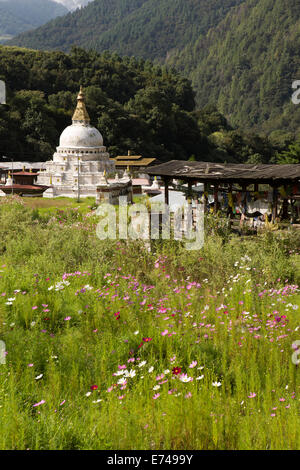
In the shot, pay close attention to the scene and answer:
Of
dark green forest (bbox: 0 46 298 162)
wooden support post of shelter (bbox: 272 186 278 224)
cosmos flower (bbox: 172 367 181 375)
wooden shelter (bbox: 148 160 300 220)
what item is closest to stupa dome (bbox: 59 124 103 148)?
dark green forest (bbox: 0 46 298 162)

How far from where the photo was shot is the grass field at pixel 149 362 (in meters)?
4.45

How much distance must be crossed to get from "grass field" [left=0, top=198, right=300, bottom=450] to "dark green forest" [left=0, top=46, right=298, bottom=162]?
2497 inches

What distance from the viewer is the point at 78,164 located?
45562mm

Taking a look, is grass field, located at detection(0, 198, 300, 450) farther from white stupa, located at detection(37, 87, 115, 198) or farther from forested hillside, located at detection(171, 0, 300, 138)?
forested hillside, located at detection(171, 0, 300, 138)

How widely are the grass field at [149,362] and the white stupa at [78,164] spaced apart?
31.8 meters

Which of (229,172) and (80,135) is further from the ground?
(80,135)

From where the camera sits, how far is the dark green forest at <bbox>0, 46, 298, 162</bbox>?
73000mm

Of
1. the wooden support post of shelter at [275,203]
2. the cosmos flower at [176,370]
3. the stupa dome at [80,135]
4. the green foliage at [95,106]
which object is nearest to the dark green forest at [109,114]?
the green foliage at [95,106]

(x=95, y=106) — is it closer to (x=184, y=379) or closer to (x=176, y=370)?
(x=176, y=370)

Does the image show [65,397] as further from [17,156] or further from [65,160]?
[17,156]

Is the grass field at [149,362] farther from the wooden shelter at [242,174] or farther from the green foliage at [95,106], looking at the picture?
the green foliage at [95,106]

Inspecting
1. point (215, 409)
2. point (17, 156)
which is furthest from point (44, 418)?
point (17, 156)

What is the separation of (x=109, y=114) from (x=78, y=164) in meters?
38.2

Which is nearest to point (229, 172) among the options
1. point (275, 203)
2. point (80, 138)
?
point (275, 203)
